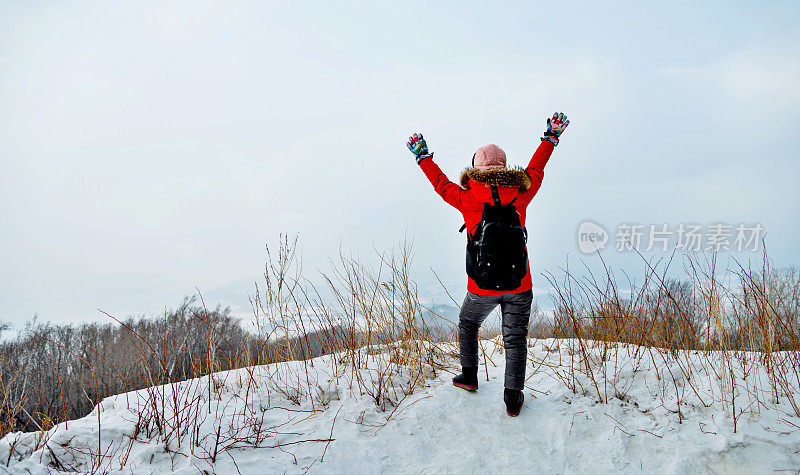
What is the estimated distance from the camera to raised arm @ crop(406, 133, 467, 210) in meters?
2.65

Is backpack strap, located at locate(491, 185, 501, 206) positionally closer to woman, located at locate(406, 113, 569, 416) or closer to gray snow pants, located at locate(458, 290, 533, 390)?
woman, located at locate(406, 113, 569, 416)

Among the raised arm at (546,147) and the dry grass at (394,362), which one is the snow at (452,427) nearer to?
the dry grass at (394,362)

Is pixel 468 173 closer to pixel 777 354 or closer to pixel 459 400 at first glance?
pixel 459 400

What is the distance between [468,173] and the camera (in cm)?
257

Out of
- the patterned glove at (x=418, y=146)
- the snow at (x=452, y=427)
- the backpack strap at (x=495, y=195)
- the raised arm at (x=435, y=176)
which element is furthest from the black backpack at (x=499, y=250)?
the snow at (x=452, y=427)

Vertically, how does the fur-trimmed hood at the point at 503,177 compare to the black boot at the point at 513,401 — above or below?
above

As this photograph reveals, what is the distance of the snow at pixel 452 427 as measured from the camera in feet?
6.71

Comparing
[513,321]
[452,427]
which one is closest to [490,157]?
[513,321]

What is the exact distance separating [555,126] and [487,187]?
69 centimetres

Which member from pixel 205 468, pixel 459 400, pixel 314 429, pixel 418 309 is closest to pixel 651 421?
pixel 459 400

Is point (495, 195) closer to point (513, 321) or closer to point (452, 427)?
point (513, 321)

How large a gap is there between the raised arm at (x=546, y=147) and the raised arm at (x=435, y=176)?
1.62 ft

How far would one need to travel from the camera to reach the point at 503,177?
2.44 m

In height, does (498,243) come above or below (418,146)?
below
